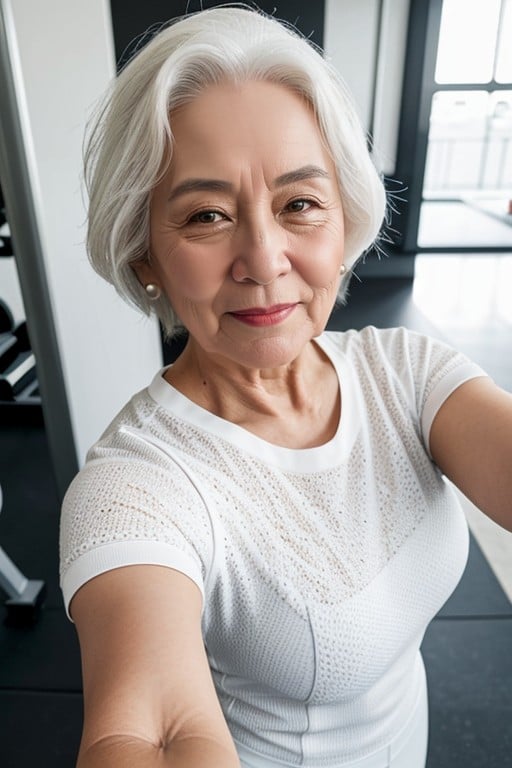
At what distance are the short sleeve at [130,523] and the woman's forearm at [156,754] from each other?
0.16 meters

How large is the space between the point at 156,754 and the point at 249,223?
567mm

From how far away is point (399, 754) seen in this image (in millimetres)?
902

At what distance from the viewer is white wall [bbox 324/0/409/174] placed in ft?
16.3

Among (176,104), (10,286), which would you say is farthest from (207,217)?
(10,286)

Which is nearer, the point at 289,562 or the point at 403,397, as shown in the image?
the point at 289,562

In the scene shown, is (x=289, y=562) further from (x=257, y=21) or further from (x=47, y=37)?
(x=47, y=37)

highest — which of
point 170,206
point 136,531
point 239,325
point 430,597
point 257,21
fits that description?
point 257,21

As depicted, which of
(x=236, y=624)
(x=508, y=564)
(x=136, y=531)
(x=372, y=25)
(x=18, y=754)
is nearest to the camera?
(x=136, y=531)

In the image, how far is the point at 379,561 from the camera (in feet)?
2.49

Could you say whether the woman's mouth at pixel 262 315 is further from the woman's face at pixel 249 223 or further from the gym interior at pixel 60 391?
the gym interior at pixel 60 391

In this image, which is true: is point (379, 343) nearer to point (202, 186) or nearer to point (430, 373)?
point (430, 373)

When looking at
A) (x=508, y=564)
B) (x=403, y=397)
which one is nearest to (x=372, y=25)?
(x=508, y=564)

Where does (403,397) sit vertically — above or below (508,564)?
above

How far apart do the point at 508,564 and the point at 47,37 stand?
2335 millimetres
